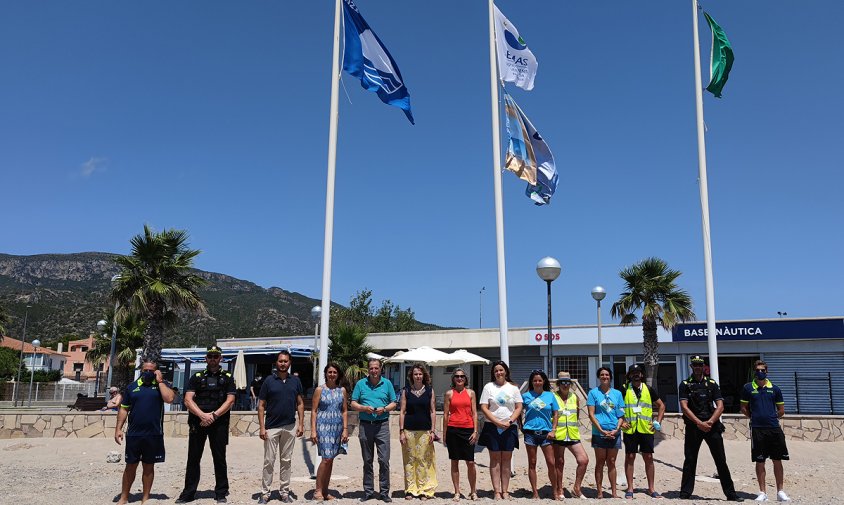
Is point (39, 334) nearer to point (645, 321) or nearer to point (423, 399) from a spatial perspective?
point (645, 321)

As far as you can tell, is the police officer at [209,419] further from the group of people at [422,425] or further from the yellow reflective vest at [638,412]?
the yellow reflective vest at [638,412]

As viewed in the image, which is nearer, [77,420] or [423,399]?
[423,399]

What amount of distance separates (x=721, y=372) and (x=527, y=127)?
2036cm

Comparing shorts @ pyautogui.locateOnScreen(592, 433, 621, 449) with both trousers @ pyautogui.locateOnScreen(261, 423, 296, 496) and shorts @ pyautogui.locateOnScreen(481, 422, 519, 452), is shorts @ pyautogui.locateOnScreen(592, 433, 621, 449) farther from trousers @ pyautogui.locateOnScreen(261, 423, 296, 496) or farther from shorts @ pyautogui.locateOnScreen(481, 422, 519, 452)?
trousers @ pyautogui.locateOnScreen(261, 423, 296, 496)

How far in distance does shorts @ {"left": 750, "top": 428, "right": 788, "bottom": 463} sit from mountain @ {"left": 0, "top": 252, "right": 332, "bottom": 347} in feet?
204

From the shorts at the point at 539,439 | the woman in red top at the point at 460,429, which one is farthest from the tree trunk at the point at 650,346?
the woman in red top at the point at 460,429

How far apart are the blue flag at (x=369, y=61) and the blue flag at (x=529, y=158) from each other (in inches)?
79.8

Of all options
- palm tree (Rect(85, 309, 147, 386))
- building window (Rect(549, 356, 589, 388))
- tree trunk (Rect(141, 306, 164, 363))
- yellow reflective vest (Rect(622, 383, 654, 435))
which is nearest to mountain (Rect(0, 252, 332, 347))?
palm tree (Rect(85, 309, 147, 386))

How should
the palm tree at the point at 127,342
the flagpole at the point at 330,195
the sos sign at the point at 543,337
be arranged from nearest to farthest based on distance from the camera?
the flagpole at the point at 330,195
the sos sign at the point at 543,337
the palm tree at the point at 127,342

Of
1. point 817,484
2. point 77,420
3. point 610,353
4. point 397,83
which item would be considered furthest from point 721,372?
point 77,420

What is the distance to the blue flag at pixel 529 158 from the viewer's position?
1217 centimetres

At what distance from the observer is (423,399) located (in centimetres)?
792

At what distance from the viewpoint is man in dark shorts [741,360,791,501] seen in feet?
27.1

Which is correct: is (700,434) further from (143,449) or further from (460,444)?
(143,449)
